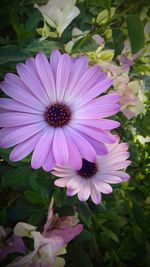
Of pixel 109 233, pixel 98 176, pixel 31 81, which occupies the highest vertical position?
pixel 31 81

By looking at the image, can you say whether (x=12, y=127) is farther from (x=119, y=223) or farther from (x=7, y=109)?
(x=119, y=223)

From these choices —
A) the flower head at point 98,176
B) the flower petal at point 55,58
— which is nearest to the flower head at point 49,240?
the flower head at point 98,176

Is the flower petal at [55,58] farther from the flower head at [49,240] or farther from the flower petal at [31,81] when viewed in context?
the flower head at [49,240]

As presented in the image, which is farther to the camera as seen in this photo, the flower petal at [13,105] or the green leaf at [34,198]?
the green leaf at [34,198]

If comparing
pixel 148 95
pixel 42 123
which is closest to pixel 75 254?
pixel 42 123

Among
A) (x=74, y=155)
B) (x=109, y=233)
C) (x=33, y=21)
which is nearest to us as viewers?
(x=74, y=155)

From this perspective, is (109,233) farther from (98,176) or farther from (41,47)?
(41,47)

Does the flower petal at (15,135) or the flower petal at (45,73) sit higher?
the flower petal at (45,73)

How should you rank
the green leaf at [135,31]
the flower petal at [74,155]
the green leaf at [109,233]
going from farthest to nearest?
the green leaf at [109,233] → the green leaf at [135,31] → the flower petal at [74,155]

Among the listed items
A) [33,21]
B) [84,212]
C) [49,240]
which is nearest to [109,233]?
[84,212]
